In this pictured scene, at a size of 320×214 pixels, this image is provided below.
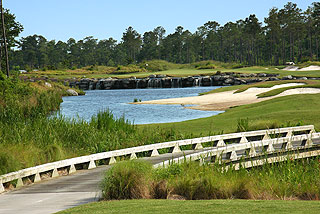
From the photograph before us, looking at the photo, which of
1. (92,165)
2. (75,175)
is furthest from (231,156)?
(75,175)

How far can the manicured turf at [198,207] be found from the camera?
726 centimetres

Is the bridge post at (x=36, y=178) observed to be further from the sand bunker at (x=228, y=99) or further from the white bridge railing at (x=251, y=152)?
the sand bunker at (x=228, y=99)

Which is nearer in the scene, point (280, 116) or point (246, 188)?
point (246, 188)

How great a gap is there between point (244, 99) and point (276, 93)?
332 centimetres

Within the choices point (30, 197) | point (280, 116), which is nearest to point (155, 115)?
point (280, 116)

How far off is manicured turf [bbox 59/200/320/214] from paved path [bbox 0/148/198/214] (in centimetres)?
79

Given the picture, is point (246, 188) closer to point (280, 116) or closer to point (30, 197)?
Result: point (30, 197)

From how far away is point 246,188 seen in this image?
8891mm

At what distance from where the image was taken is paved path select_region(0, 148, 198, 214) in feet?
28.3

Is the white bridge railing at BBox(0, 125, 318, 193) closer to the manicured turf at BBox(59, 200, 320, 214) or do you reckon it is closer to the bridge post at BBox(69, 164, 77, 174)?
the bridge post at BBox(69, 164, 77, 174)

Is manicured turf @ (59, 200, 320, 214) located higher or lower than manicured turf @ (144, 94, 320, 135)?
higher

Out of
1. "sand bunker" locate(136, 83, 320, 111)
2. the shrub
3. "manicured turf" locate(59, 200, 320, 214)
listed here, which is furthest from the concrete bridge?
"sand bunker" locate(136, 83, 320, 111)

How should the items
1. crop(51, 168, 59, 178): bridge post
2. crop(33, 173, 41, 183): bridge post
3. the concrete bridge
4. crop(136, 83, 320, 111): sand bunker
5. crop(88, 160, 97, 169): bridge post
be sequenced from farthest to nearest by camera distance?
crop(136, 83, 320, 111): sand bunker → crop(88, 160, 97, 169): bridge post → crop(51, 168, 59, 178): bridge post → crop(33, 173, 41, 183): bridge post → the concrete bridge

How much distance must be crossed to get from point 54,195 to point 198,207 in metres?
3.74
